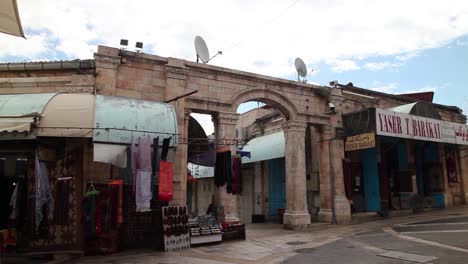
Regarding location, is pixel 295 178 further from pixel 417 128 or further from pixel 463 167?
pixel 463 167

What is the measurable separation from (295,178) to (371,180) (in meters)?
5.51

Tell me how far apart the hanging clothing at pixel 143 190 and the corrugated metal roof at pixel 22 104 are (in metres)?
3.05

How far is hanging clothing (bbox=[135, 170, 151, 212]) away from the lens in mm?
9210

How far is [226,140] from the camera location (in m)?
12.7

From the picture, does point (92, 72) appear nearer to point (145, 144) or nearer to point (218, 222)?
point (145, 144)

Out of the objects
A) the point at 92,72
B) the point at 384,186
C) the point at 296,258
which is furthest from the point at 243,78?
the point at 384,186

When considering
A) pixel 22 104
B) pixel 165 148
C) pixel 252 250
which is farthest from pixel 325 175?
pixel 22 104

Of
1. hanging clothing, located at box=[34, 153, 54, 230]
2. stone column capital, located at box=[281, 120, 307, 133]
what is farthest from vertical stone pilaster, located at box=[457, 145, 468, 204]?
hanging clothing, located at box=[34, 153, 54, 230]

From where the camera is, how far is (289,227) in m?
14.8

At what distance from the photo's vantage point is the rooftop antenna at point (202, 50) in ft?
44.2

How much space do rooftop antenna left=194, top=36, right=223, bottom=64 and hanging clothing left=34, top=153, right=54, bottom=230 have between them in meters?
6.99

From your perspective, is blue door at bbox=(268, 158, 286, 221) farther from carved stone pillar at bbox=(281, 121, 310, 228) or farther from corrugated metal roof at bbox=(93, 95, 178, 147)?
corrugated metal roof at bbox=(93, 95, 178, 147)

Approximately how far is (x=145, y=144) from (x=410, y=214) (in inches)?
626

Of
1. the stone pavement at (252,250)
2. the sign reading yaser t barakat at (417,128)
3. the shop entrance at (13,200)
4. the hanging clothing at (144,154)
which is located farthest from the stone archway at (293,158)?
the shop entrance at (13,200)
